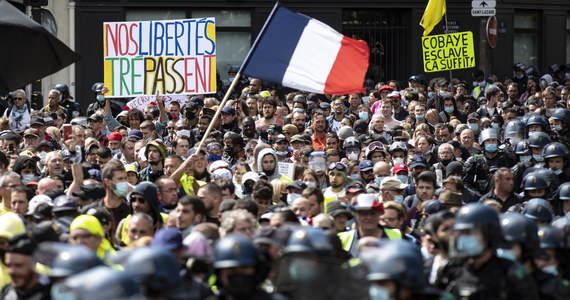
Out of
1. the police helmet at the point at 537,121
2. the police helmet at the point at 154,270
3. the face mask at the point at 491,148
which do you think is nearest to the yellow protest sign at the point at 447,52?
the police helmet at the point at 537,121

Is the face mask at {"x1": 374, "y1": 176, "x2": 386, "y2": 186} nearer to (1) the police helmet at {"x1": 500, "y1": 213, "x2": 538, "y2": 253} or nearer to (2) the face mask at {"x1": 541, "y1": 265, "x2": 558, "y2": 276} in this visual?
(2) the face mask at {"x1": 541, "y1": 265, "x2": 558, "y2": 276}

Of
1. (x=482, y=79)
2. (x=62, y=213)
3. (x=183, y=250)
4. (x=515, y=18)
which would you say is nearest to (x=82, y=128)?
(x=62, y=213)

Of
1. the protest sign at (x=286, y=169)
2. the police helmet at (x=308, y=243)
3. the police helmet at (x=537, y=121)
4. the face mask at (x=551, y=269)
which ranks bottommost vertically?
the face mask at (x=551, y=269)

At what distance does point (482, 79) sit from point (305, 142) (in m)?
9.21

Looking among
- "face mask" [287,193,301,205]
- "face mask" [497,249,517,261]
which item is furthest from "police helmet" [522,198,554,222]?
"face mask" [287,193,301,205]

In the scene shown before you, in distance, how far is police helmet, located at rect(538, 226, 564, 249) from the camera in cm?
771

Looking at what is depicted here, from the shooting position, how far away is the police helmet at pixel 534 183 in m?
11.6

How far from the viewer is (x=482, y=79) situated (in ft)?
74.8

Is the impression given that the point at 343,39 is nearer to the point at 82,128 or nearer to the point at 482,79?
the point at 82,128

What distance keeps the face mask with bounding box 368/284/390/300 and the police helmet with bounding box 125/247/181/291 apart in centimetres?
96

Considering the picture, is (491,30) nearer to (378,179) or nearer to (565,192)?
(378,179)

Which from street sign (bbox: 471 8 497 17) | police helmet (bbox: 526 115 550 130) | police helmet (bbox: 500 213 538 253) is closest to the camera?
police helmet (bbox: 500 213 538 253)

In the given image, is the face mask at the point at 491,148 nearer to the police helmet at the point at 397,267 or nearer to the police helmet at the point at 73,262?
the police helmet at the point at 397,267

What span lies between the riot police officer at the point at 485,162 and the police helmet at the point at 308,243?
22.9ft
